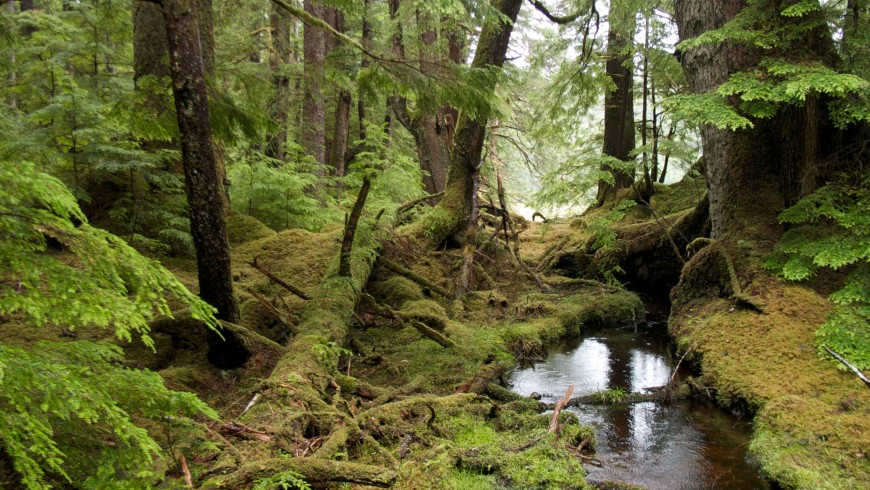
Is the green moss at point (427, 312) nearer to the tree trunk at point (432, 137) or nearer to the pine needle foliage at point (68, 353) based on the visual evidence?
the pine needle foliage at point (68, 353)

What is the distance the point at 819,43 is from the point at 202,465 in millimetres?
7751

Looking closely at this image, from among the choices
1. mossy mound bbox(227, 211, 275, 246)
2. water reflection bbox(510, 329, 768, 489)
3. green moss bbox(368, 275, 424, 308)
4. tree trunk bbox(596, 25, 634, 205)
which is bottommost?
water reflection bbox(510, 329, 768, 489)

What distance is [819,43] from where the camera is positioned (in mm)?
5973

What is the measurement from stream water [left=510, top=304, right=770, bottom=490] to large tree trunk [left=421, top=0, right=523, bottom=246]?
11.5ft

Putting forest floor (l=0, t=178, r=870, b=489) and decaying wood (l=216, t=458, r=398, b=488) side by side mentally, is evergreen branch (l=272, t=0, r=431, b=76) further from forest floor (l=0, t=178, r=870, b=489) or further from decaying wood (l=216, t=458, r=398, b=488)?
decaying wood (l=216, t=458, r=398, b=488)

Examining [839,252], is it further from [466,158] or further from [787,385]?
[466,158]

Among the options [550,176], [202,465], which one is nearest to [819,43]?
[550,176]

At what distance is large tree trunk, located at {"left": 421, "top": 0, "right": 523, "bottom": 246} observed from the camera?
9.43 m

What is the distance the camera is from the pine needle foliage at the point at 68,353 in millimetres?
1613

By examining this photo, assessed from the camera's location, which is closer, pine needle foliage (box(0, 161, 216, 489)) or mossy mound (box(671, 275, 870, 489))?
pine needle foliage (box(0, 161, 216, 489))

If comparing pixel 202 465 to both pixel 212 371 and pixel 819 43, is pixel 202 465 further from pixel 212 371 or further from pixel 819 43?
pixel 819 43

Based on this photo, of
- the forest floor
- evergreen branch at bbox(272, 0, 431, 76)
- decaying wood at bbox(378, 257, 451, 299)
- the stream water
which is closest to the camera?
the forest floor

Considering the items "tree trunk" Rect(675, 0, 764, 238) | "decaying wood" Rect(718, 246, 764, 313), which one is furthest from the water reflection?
"tree trunk" Rect(675, 0, 764, 238)

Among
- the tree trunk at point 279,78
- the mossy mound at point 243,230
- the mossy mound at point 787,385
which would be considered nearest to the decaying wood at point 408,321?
the mossy mound at point 243,230
